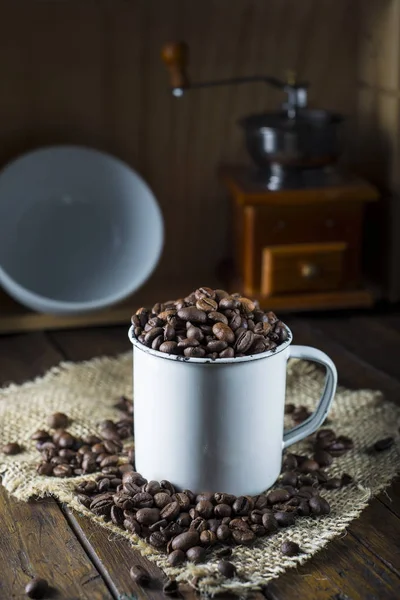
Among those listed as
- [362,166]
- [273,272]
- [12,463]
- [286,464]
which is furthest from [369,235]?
[12,463]

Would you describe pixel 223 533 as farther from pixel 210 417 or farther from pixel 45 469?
pixel 45 469

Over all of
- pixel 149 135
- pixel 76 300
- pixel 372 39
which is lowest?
pixel 76 300

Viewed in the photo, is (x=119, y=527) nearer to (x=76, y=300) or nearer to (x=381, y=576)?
(x=381, y=576)

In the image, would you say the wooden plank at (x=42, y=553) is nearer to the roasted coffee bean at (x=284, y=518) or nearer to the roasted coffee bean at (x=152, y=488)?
the roasted coffee bean at (x=152, y=488)

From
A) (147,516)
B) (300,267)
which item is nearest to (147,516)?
(147,516)

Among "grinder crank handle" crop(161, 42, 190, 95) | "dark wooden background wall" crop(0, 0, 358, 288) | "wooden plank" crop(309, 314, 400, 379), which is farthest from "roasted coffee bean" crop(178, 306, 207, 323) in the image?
"dark wooden background wall" crop(0, 0, 358, 288)

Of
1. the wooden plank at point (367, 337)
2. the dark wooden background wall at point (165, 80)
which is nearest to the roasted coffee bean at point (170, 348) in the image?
the wooden plank at point (367, 337)
